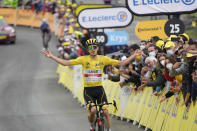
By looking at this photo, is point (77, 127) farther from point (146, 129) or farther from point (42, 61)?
point (42, 61)

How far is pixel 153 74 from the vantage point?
13.2 meters

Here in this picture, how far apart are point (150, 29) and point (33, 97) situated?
30.6ft

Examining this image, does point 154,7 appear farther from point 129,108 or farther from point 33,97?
point 33,97

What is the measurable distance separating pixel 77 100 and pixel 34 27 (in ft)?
93.9

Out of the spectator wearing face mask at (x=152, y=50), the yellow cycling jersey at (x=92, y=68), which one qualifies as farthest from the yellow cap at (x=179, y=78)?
the yellow cycling jersey at (x=92, y=68)

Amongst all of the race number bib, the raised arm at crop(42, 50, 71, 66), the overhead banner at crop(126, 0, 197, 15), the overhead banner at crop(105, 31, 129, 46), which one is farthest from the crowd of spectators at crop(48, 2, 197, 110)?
the overhead banner at crop(105, 31, 129, 46)

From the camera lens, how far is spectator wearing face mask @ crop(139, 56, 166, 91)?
1259cm

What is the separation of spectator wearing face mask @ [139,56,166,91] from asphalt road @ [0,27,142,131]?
1.42 m

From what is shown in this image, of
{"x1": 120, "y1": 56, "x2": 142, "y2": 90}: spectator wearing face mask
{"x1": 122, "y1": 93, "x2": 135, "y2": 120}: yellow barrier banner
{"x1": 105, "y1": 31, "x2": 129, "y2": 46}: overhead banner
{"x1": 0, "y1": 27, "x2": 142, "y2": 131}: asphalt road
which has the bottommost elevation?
{"x1": 0, "y1": 27, "x2": 142, "y2": 131}: asphalt road

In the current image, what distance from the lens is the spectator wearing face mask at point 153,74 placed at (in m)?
12.6

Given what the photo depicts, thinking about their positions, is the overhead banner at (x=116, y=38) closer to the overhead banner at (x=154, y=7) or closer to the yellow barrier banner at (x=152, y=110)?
the yellow barrier banner at (x=152, y=110)

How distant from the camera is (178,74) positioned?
1099 cm

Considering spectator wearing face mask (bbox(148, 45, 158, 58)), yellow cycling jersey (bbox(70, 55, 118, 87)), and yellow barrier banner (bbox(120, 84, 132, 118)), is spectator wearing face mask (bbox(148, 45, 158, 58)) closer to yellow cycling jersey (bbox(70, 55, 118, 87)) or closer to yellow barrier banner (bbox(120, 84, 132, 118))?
yellow cycling jersey (bbox(70, 55, 118, 87))

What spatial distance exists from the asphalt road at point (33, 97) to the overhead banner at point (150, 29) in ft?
8.26
